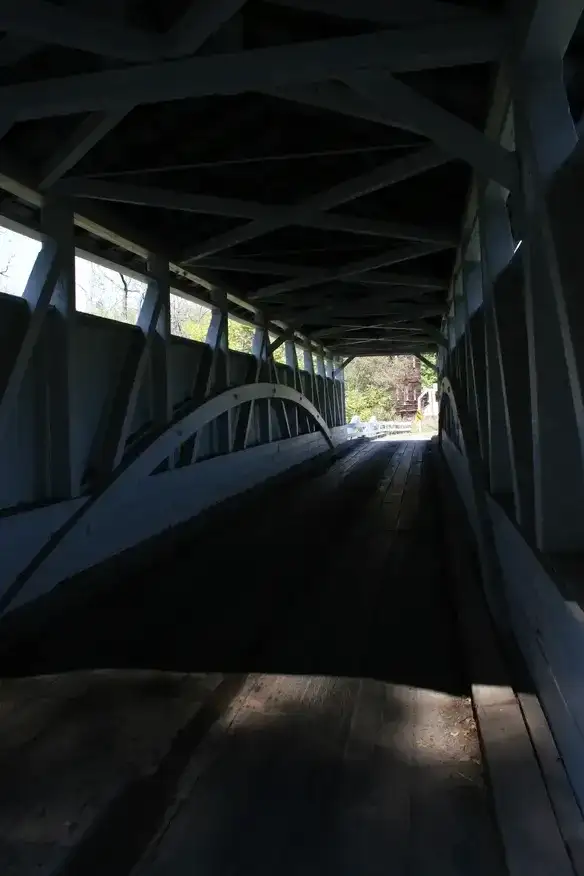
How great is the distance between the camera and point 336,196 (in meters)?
5.53

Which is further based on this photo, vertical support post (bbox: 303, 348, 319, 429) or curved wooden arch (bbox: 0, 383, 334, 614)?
vertical support post (bbox: 303, 348, 319, 429)

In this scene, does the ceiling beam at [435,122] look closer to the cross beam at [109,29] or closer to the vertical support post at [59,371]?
the cross beam at [109,29]

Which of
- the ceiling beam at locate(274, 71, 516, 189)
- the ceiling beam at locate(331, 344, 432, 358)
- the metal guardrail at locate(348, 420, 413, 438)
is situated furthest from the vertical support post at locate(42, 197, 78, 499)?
the metal guardrail at locate(348, 420, 413, 438)

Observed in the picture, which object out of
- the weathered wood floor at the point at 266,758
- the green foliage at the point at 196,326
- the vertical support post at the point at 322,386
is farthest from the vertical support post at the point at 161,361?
the green foliage at the point at 196,326

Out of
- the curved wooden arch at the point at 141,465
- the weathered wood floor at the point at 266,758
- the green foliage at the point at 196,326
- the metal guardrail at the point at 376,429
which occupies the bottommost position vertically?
the weathered wood floor at the point at 266,758

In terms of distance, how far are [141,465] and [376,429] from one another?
2109 centimetres

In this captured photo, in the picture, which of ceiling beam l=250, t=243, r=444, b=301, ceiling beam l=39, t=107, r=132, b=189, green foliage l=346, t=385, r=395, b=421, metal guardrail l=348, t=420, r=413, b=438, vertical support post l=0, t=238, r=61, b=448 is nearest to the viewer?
ceiling beam l=39, t=107, r=132, b=189

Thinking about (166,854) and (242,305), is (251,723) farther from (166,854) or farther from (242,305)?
(242,305)

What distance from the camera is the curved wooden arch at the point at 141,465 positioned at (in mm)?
4223

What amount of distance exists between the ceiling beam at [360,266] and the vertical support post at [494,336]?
2872 millimetres

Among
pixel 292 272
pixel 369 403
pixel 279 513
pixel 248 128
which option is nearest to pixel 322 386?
pixel 292 272

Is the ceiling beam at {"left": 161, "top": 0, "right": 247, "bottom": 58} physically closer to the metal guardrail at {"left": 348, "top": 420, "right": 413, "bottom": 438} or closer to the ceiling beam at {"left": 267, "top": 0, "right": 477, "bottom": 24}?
the ceiling beam at {"left": 267, "top": 0, "right": 477, "bottom": 24}

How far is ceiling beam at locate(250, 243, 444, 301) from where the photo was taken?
7551 mm

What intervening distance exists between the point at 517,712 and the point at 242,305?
877 centimetres
